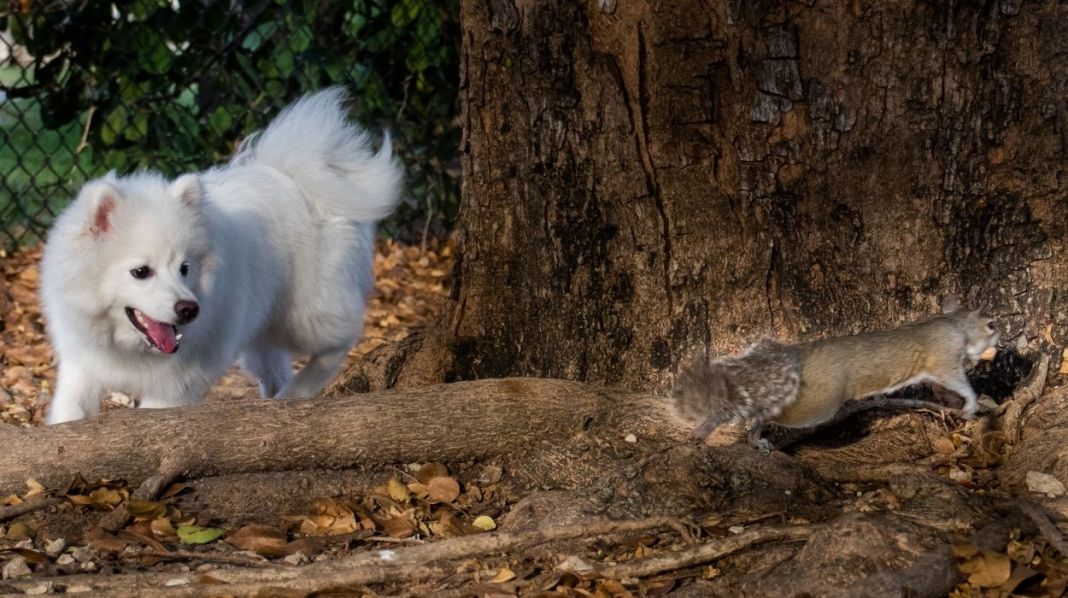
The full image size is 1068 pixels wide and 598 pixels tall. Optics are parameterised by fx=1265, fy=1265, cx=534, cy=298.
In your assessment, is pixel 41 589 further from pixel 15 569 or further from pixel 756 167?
pixel 756 167

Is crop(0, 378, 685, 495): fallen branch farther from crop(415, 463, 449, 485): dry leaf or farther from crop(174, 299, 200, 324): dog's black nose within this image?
crop(174, 299, 200, 324): dog's black nose

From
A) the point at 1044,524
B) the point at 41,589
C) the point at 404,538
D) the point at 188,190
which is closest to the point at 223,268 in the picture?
the point at 188,190

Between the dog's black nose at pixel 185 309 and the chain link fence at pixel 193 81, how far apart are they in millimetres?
3108

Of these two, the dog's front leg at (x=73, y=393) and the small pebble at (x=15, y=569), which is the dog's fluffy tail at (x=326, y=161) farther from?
the small pebble at (x=15, y=569)

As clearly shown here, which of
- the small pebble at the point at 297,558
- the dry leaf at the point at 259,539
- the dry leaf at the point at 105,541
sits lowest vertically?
the small pebble at the point at 297,558

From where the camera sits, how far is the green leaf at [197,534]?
3357 mm

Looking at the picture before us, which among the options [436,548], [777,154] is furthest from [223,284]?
[777,154]

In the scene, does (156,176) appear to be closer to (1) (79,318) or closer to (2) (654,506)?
(1) (79,318)

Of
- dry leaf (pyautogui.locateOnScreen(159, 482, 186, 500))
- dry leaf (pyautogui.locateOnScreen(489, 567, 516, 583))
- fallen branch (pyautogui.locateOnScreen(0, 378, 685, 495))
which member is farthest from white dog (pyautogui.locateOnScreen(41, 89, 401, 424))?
dry leaf (pyautogui.locateOnScreen(489, 567, 516, 583))

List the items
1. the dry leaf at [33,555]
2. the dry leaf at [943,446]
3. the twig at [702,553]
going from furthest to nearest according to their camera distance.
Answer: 1. the dry leaf at [943,446]
2. the dry leaf at [33,555]
3. the twig at [702,553]

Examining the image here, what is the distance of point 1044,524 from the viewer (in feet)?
10.3

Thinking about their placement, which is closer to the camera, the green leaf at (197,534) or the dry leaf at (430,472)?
the green leaf at (197,534)

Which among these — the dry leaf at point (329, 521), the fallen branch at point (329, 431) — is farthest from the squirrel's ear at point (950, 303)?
the dry leaf at point (329, 521)

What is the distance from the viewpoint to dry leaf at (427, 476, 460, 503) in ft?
11.8
